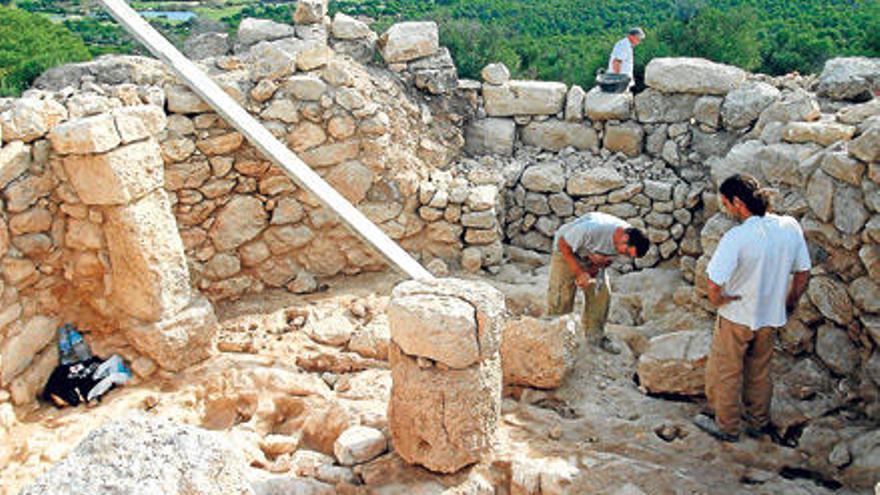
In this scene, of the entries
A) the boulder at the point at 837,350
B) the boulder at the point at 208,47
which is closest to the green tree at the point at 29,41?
the boulder at the point at 208,47

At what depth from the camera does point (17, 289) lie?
5.76m

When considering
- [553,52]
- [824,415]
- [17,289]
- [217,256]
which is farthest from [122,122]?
[553,52]

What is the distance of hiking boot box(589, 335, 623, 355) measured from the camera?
22.2 ft

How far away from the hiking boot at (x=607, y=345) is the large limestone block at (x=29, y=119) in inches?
182

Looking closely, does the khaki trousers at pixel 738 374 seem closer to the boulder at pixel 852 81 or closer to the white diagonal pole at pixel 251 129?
the white diagonal pole at pixel 251 129

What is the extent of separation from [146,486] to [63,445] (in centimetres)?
281

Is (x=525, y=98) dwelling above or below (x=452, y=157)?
above

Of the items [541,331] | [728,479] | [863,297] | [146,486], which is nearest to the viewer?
[146,486]

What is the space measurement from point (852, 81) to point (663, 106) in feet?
6.11

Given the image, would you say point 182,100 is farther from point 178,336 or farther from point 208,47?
point 178,336

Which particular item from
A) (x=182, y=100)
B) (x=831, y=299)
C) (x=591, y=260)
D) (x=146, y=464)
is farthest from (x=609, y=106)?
(x=146, y=464)

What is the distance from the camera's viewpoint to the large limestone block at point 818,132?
6375 millimetres

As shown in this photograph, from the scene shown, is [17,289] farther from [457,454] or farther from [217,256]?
[457,454]

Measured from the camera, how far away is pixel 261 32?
8.19 metres
